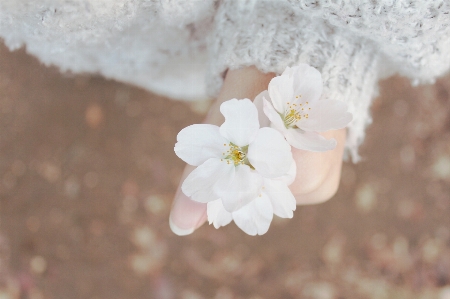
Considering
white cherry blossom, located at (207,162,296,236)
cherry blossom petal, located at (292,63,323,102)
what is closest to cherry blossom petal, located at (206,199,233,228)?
white cherry blossom, located at (207,162,296,236)

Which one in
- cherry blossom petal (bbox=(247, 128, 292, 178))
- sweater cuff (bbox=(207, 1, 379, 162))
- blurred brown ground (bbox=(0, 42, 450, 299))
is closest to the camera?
cherry blossom petal (bbox=(247, 128, 292, 178))

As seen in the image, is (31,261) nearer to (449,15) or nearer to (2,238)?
(2,238)

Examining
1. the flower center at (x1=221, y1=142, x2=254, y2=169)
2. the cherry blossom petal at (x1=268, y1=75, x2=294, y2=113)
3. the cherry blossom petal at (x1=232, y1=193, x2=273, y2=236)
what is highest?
the cherry blossom petal at (x1=268, y1=75, x2=294, y2=113)

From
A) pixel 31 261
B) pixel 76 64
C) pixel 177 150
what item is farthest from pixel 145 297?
pixel 177 150

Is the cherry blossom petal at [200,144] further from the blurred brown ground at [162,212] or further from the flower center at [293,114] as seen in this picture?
the blurred brown ground at [162,212]

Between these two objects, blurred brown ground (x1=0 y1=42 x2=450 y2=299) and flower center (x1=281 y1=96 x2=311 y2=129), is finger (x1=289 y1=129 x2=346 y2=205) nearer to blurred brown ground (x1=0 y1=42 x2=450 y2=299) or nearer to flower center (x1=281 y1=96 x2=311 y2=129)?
flower center (x1=281 y1=96 x2=311 y2=129)

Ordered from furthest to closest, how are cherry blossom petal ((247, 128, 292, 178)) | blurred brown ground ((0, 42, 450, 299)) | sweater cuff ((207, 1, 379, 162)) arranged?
→ blurred brown ground ((0, 42, 450, 299)), sweater cuff ((207, 1, 379, 162)), cherry blossom petal ((247, 128, 292, 178))

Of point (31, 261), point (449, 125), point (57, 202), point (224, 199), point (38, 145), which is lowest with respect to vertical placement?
point (31, 261)
